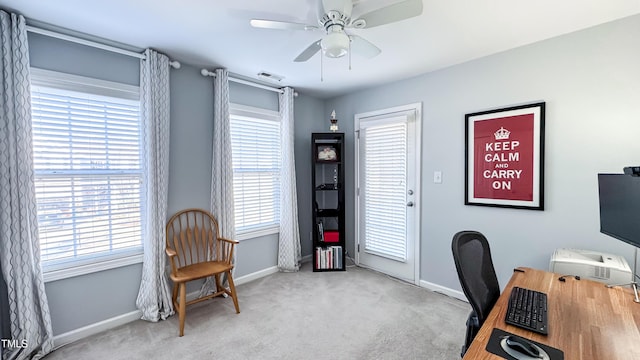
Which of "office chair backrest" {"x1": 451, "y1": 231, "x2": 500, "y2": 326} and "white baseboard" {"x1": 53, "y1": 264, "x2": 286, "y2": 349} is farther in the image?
"white baseboard" {"x1": 53, "y1": 264, "x2": 286, "y2": 349}

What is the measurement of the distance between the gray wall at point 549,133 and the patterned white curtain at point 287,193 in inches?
63.8

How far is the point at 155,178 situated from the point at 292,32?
173 centimetres

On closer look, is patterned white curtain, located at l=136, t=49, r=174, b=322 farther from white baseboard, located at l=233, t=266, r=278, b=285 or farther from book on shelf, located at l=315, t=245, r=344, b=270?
book on shelf, located at l=315, t=245, r=344, b=270

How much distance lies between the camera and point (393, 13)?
1.57 meters

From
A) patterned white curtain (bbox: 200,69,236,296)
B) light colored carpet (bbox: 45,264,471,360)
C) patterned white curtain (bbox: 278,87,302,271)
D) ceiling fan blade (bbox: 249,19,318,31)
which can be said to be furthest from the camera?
patterned white curtain (bbox: 278,87,302,271)

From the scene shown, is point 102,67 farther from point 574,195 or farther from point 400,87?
point 574,195

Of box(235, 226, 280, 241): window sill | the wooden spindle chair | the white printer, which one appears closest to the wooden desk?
the white printer

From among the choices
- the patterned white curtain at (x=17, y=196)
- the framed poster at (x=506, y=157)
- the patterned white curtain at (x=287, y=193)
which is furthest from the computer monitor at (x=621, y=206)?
the patterned white curtain at (x=17, y=196)

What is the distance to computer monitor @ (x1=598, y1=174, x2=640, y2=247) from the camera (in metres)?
1.34

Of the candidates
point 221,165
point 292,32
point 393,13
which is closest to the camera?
point 393,13

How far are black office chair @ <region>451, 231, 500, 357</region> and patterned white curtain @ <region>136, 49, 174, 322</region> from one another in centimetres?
242

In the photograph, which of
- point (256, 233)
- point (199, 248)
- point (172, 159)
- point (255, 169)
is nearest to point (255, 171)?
point (255, 169)

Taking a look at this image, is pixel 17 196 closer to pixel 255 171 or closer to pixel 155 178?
pixel 155 178

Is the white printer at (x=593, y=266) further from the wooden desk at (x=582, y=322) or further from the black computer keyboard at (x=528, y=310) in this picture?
the black computer keyboard at (x=528, y=310)
